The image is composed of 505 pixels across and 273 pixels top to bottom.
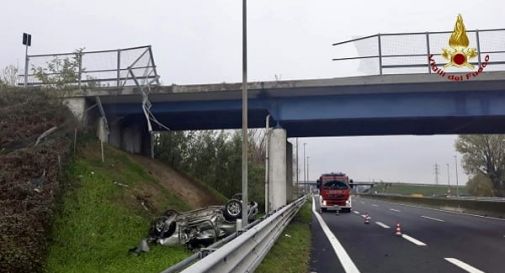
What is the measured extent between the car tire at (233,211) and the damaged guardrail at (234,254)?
13.7 ft

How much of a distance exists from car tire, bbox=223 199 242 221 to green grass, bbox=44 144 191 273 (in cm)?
242

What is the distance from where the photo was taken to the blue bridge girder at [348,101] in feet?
62.3

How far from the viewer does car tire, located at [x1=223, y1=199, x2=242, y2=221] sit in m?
15.7

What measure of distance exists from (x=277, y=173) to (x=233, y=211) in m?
4.06

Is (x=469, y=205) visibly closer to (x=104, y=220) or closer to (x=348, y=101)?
(x=348, y=101)

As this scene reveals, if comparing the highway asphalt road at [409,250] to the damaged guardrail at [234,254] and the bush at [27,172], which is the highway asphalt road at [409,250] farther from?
the bush at [27,172]

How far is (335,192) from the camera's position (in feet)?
120

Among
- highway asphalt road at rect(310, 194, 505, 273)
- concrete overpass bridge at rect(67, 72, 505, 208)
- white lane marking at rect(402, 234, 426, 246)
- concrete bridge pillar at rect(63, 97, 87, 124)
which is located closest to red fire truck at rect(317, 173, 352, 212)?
concrete overpass bridge at rect(67, 72, 505, 208)

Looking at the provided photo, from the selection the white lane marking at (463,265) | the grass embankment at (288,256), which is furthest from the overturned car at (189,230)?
the white lane marking at (463,265)

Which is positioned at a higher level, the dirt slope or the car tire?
the dirt slope

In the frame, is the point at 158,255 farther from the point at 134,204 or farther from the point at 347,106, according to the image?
the point at 347,106

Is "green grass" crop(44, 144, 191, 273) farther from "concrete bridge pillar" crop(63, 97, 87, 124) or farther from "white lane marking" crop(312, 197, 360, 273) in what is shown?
"white lane marking" crop(312, 197, 360, 273)

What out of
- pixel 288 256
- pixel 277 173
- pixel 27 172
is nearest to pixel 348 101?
pixel 277 173

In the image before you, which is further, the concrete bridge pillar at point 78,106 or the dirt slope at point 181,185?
the dirt slope at point 181,185
